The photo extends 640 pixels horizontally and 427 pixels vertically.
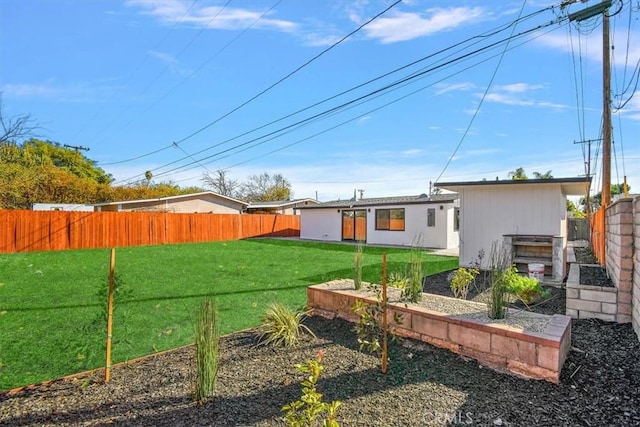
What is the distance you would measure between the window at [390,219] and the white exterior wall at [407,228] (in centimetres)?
17

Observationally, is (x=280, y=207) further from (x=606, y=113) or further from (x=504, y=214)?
(x=606, y=113)

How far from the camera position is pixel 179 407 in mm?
2268

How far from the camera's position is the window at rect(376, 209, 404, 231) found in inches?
666

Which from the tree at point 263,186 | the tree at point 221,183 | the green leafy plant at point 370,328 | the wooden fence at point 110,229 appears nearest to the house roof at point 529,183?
the green leafy plant at point 370,328

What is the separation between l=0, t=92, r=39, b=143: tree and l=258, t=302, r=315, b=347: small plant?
35.3ft

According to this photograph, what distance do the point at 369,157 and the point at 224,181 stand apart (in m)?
22.7

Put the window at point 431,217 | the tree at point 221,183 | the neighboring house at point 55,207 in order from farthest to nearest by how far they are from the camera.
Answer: the tree at point 221,183 → the neighboring house at point 55,207 → the window at point 431,217

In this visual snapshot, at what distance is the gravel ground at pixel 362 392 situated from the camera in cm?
212

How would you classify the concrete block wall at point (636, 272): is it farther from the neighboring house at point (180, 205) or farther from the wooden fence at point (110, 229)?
the neighboring house at point (180, 205)

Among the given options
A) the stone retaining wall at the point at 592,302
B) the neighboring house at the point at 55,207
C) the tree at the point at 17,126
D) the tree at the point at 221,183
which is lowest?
the stone retaining wall at the point at 592,302

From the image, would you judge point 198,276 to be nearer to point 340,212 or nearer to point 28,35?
point 28,35

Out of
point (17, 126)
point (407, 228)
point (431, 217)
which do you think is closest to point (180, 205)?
point (17, 126)

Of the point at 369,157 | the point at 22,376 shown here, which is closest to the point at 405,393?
the point at 22,376

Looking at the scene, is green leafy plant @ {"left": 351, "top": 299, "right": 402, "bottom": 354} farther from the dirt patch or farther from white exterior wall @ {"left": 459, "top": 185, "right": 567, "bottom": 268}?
white exterior wall @ {"left": 459, "top": 185, "right": 567, "bottom": 268}
